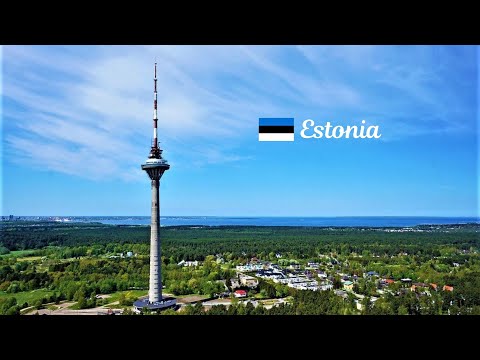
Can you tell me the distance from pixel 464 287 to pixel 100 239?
31.6 ft

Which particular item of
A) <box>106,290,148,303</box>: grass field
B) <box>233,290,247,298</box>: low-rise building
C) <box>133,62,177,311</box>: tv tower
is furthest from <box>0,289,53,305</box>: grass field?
<box>233,290,247,298</box>: low-rise building

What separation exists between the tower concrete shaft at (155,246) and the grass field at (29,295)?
2404 mm

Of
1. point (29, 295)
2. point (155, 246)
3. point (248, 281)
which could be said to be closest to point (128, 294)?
point (155, 246)

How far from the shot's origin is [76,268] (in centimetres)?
945

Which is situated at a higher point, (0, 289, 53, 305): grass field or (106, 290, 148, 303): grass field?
(0, 289, 53, 305): grass field

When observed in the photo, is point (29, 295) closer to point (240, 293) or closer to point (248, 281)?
point (240, 293)

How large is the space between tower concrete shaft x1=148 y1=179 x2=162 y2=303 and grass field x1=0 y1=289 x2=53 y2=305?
240cm

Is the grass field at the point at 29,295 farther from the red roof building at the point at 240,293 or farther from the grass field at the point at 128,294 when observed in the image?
the red roof building at the point at 240,293

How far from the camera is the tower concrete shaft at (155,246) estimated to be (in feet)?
32.0

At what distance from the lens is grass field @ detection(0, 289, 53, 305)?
7802mm

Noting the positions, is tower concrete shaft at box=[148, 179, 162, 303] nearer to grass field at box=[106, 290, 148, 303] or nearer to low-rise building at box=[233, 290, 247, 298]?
grass field at box=[106, 290, 148, 303]

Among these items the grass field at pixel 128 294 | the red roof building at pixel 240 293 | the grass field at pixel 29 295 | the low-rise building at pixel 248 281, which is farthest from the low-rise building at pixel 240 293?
the grass field at pixel 29 295
